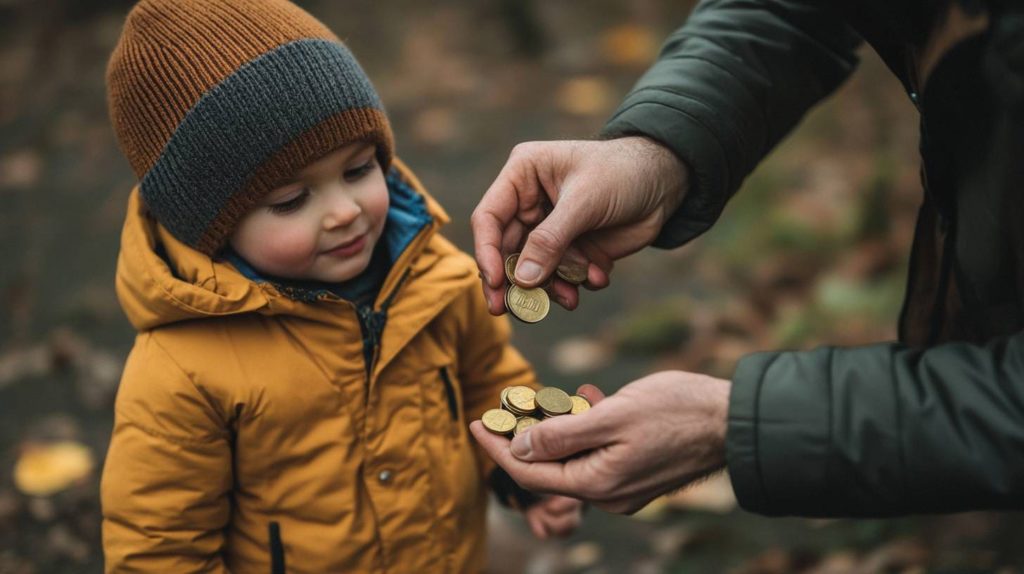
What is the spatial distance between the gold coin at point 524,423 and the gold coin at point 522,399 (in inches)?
0.6

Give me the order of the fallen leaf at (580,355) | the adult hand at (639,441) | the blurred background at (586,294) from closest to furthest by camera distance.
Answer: the adult hand at (639,441)
the blurred background at (586,294)
the fallen leaf at (580,355)

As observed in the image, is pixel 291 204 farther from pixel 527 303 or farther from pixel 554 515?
pixel 554 515

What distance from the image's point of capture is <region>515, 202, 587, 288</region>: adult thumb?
2.21m

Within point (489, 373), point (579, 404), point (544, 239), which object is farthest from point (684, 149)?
point (489, 373)

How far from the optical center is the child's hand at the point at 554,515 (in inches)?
105

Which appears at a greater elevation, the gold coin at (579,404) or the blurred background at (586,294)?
the gold coin at (579,404)

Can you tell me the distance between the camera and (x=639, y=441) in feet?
6.33

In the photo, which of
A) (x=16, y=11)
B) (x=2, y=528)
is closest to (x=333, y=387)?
(x=2, y=528)

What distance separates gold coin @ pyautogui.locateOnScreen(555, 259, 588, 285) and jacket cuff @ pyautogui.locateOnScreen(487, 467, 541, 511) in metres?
0.62

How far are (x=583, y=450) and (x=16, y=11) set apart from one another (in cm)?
701

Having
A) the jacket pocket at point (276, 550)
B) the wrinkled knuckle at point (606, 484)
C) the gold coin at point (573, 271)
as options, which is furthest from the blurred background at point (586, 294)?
the wrinkled knuckle at point (606, 484)

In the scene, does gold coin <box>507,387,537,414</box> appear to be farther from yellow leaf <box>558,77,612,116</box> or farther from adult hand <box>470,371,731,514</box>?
yellow leaf <box>558,77,612,116</box>

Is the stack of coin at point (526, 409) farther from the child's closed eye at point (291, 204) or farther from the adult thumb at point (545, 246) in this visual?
the child's closed eye at point (291, 204)

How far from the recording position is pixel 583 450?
2020 mm
